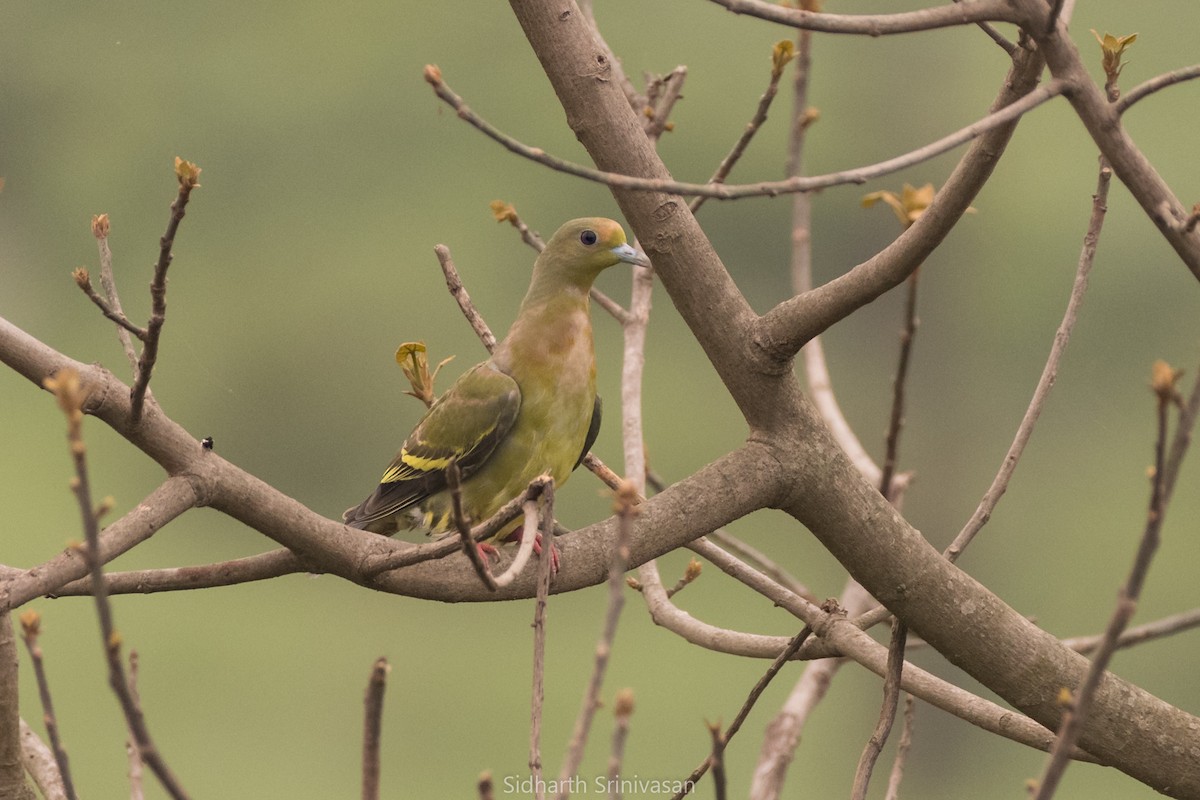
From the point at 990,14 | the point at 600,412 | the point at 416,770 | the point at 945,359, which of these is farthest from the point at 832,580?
the point at 990,14

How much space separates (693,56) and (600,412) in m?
2.94

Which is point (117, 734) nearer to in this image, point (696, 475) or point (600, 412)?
point (600, 412)

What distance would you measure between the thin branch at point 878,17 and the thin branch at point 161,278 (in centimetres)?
34

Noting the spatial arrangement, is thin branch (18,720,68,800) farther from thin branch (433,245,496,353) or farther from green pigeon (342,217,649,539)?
thin branch (433,245,496,353)

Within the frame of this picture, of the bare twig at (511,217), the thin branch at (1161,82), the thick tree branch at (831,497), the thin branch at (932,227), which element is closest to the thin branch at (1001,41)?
the thin branch at (932,227)

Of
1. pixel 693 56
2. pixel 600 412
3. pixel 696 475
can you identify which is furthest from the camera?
pixel 693 56

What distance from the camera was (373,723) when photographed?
1.75 ft

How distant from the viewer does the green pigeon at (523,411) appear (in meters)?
1.55

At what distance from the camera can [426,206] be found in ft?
13.5

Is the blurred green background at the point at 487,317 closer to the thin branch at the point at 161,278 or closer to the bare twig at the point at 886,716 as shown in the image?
the bare twig at the point at 886,716

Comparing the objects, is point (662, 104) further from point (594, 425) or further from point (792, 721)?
point (792, 721)

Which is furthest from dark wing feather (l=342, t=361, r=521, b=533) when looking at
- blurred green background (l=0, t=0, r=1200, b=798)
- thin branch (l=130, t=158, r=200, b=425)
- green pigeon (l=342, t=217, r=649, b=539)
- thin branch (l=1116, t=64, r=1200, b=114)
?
blurred green background (l=0, t=0, r=1200, b=798)

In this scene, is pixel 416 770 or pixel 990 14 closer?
pixel 990 14

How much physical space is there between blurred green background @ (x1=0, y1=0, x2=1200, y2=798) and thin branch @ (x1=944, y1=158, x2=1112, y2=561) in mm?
2366
